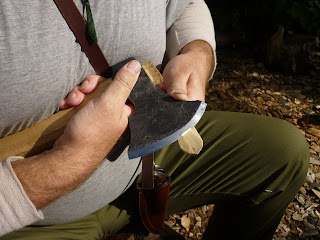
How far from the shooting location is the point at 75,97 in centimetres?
126

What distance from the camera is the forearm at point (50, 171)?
117cm

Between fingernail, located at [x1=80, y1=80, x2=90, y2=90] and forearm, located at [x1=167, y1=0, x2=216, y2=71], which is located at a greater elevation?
fingernail, located at [x1=80, y1=80, x2=90, y2=90]

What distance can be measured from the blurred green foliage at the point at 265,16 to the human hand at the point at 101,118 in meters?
3.15

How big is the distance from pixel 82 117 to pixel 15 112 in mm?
223

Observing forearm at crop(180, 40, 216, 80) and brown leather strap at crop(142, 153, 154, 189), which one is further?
forearm at crop(180, 40, 216, 80)


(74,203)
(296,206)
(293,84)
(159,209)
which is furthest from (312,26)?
(74,203)

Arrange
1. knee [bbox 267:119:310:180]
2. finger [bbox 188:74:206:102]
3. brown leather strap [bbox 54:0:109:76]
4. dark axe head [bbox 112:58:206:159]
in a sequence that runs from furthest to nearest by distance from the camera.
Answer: knee [bbox 267:119:310:180] → finger [bbox 188:74:206:102] → brown leather strap [bbox 54:0:109:76] → dark axe head [bbox 112:58:206:159]

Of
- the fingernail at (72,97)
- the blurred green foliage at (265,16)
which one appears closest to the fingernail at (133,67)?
the fingernail at (72,97)

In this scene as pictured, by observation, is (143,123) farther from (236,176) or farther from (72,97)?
(236,176)

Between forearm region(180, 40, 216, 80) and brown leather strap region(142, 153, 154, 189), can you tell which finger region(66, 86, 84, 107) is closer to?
brown leather strap region(142, 153, 154, 189)

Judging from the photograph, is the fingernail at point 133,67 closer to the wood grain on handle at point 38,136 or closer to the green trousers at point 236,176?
the wood grain on handle at point 38,136

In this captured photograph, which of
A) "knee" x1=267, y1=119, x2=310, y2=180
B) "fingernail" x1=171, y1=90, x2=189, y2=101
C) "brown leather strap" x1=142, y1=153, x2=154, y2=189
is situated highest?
"fingernail" x1=171, y1=90, x2=189, y2=101

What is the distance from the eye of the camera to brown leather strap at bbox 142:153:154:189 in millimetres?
1513

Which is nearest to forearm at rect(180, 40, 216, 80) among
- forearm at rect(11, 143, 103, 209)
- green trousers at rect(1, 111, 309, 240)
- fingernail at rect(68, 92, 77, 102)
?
green trousers at rect(1, 111, 309, 240)
